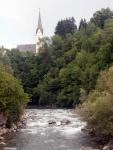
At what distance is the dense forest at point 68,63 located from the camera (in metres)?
97.4

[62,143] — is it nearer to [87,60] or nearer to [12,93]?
[12,93]

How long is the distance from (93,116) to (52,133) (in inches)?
389

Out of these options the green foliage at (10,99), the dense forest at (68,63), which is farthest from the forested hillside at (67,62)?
the green foliage at (10,99)

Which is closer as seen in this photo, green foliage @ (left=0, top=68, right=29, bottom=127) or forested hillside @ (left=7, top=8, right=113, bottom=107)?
green foliage @ (left=0, top=68, right=29, bottom=127)

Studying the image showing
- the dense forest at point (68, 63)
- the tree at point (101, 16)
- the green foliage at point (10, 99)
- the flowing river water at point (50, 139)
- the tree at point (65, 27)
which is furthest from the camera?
the tree at point (65, 27)

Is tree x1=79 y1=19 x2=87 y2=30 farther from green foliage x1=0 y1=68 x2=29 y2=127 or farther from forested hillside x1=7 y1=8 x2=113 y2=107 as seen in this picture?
green foliage x1=0 y1=68 x2=29 y2=127

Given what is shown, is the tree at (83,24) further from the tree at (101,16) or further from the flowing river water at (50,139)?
the flowing river water at (50,139)

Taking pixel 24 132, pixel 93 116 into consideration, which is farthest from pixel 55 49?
pixel 93 116

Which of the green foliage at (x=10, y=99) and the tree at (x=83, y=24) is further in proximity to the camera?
the tree at (x=83, y=24)

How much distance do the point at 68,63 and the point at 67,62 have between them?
1.07 m

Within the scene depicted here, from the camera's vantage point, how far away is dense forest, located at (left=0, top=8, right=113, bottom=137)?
320ft

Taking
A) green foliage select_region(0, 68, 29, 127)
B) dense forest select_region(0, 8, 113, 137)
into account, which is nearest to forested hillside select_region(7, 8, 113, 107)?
dense forest select_region(0, 8, 113, 137)

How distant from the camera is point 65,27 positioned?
146 meters

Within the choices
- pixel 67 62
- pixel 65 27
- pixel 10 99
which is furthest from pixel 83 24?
pixel 10 99
